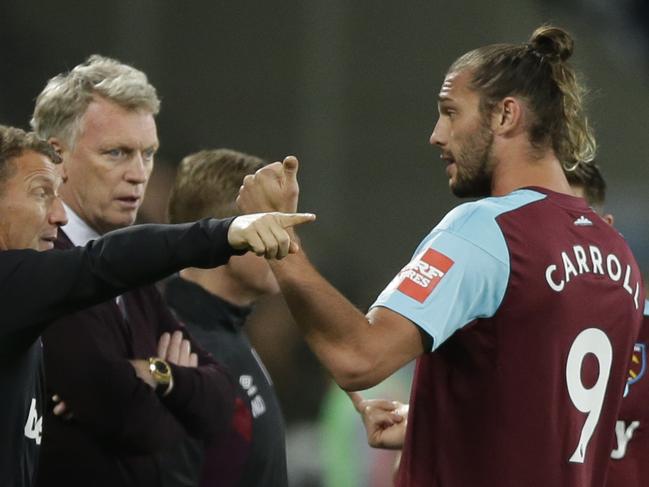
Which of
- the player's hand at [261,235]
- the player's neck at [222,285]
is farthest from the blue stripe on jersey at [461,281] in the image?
the player's neck at [222,285]

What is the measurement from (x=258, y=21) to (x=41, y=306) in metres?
8.84

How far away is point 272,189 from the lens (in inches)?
116

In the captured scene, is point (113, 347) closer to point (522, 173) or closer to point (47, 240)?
point (47, 240)

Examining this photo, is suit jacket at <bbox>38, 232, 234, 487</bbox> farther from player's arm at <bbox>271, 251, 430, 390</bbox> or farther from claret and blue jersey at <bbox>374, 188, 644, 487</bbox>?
claret and blue jersey at <bbox>374, 188, 644, 487</bbox>

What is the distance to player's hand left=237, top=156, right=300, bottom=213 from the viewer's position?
2.94 meters

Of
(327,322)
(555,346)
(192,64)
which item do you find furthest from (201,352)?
(192,64)

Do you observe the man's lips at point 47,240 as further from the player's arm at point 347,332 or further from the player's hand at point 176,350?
the player's hand at point 176,350

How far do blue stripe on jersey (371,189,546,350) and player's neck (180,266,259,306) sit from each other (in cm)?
122

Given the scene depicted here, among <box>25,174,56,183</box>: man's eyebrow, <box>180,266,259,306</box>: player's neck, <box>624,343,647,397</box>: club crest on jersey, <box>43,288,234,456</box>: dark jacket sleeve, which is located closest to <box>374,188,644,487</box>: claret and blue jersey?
<box>624,343,647,397</box>: club crest on jersey

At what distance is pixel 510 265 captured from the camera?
2898 millimetres

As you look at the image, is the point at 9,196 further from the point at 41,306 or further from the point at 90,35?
the point at 90,35

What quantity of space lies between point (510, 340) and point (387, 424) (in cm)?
62

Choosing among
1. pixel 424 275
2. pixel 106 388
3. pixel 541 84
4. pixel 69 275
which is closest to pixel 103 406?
pixel 106 388

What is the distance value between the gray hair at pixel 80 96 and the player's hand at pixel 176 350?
2.15 feet
